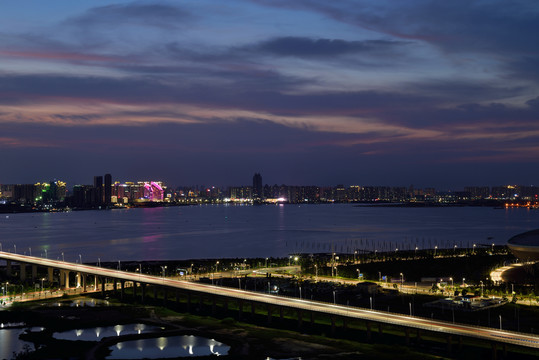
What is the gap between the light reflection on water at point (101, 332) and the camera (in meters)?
40.1

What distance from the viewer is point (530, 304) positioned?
45.6 m

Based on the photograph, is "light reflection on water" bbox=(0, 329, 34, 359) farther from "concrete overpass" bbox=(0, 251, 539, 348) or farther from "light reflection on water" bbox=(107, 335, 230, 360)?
"concrete overpass" bbox=(0, 251, 539, 348)

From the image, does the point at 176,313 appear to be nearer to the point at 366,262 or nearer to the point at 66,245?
the point at 366,262

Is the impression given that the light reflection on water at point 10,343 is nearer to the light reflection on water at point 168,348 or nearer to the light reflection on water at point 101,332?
the light reflection on water at point 101,332

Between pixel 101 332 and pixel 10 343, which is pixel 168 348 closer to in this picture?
pixel 101 332

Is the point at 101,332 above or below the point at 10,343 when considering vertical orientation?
below

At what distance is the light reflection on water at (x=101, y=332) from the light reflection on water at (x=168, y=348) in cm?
252

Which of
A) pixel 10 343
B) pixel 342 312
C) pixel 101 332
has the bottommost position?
pixel 101 332

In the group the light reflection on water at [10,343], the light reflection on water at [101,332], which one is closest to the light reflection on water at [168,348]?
the light reflection on water at [101,332]

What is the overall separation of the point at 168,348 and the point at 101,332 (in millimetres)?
6671

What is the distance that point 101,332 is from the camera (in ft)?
136

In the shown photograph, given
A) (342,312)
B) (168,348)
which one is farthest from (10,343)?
(342,312)

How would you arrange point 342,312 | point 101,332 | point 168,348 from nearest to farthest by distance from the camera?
point 168,348, point 342,312, point 101,332

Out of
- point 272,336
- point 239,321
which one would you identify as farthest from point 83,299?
point 272,336
